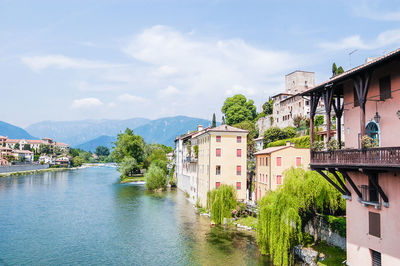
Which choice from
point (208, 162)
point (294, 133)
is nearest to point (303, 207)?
point (208, 162)

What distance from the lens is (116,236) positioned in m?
32.6

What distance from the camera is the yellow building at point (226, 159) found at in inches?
1667

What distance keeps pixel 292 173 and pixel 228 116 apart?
74.9 m

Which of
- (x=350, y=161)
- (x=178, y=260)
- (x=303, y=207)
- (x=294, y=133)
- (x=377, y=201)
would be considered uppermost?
(x=294, y=133)

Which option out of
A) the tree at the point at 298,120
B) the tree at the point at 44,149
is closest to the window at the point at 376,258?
the tree at the point at 298,120

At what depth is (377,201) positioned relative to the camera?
53.5 feet

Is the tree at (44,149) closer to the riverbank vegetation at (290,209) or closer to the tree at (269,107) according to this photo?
the tree at (269,107)

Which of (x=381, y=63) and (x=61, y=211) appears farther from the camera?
(x=61, y=211)

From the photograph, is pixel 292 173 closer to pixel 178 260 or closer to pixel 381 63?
pixel 178 260

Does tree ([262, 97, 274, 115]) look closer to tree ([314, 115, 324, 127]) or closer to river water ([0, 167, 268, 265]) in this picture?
tree ([314, 115, 324, 127])

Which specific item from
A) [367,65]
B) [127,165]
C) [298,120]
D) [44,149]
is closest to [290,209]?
[367,65]

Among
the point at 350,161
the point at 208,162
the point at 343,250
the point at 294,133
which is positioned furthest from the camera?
the point at 294,133

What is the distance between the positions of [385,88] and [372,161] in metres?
3.96

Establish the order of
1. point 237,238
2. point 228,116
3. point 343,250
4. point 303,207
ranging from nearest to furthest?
point 343,250 < point 303,207 < point 237,238 < point 228,116
